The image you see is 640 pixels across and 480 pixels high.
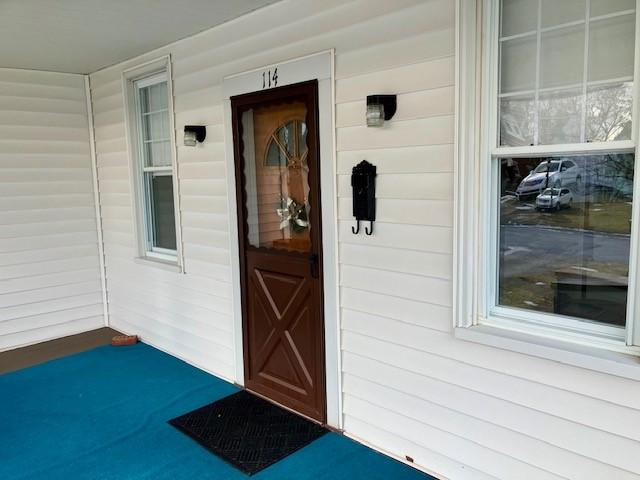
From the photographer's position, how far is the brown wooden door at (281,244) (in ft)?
10.8

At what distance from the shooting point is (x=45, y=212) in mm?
5234

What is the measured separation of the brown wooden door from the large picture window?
1.14 metres

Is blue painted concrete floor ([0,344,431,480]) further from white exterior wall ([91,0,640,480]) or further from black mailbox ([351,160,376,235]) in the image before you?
black mailbox ([351,160,376,235])

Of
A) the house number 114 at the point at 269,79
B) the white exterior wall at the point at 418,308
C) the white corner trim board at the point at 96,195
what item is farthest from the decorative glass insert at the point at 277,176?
the white corner trim board at the point at 96,195

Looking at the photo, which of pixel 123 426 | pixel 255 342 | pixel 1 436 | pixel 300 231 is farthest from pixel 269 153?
pixel 1 436

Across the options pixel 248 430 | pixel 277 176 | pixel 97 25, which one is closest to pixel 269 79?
pixel 277 176

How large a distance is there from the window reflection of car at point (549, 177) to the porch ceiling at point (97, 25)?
1.97 metres

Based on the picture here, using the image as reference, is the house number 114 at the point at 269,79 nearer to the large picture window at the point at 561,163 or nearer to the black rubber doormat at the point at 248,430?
the large picture window at the point at 561,163

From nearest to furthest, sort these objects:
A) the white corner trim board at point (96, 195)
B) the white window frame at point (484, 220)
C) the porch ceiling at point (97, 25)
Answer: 1. the white window frame at point (484, 220)
2. the porch ceiling at point (97, 25)
3. the white corner trim board at point (96, 195)

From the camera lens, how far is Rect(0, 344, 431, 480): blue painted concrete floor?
288cm

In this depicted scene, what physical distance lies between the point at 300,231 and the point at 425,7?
159 cm

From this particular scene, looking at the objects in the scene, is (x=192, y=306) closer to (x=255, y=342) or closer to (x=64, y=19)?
(x=255, y=342)

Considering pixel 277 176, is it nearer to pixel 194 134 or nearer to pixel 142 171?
pixel 194 134

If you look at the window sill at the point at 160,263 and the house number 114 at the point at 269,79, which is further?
the window sill at the point at 160,263
